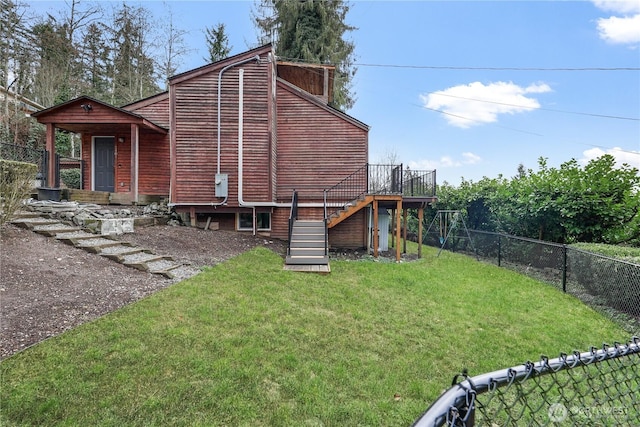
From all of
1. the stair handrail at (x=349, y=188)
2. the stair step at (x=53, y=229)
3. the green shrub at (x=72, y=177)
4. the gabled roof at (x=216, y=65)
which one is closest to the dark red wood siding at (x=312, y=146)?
the stair handrail at (x=349, y=188)

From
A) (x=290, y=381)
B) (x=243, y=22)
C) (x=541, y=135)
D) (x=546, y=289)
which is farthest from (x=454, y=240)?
(x=243, y=22)

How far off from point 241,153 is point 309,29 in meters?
11.9

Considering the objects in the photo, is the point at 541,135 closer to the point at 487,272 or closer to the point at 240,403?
the point at 487,272

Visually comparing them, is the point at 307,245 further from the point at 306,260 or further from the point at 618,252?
the point at 618,252

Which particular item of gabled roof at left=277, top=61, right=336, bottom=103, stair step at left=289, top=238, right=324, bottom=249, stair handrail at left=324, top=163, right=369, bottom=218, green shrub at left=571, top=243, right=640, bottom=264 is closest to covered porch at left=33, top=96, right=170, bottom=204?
gabled roof at left=277, top=61, right=336, bottom=103

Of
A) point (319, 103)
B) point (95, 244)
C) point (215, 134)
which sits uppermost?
point (319, 103)

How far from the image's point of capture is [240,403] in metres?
2.90

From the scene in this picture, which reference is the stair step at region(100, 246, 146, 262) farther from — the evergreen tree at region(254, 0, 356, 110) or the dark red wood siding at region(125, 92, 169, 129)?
the evergreen tree at region(254, 0, 356, 110)

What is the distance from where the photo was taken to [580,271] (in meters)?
6.94

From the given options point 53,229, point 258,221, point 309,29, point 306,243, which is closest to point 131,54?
point 309,29

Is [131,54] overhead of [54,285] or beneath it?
overhead

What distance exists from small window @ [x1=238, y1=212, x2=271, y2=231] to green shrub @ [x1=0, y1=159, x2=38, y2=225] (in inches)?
245

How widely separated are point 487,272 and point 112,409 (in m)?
8.92

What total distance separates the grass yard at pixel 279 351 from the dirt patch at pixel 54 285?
1.08 feet
